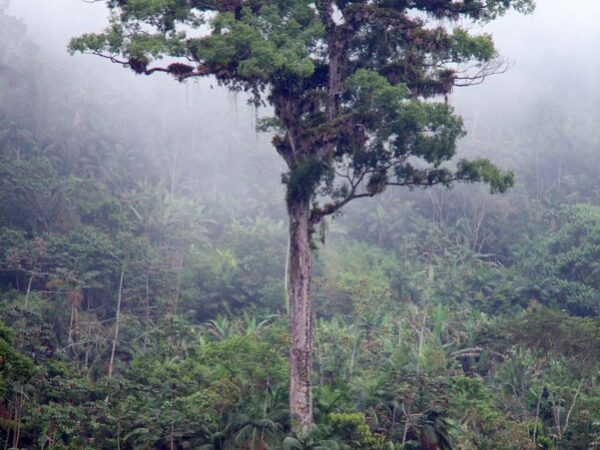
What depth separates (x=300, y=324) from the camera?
65.8 ft

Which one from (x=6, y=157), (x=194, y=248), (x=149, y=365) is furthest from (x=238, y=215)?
(x=149, y=365)

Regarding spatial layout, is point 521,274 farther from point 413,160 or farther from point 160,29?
point 160,29

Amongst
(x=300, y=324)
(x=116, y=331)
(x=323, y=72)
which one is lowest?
(x=116, y=331)

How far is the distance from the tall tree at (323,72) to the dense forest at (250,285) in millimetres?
879

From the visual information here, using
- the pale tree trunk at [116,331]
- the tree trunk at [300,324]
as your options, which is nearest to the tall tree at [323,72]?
the tree trunk at [300,324]

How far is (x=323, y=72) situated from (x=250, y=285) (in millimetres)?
20400

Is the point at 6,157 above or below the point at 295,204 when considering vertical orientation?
above

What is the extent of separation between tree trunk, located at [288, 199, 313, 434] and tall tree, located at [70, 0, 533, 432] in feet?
0.06

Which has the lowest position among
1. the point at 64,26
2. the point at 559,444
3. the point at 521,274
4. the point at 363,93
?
the point at 559,444

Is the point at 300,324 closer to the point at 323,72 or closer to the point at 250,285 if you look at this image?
the point at 323,72

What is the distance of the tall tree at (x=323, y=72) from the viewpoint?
19.7 meters

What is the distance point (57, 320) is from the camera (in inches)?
1277

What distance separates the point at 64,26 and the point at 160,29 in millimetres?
42977

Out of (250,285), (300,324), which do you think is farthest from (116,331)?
(300,324)
